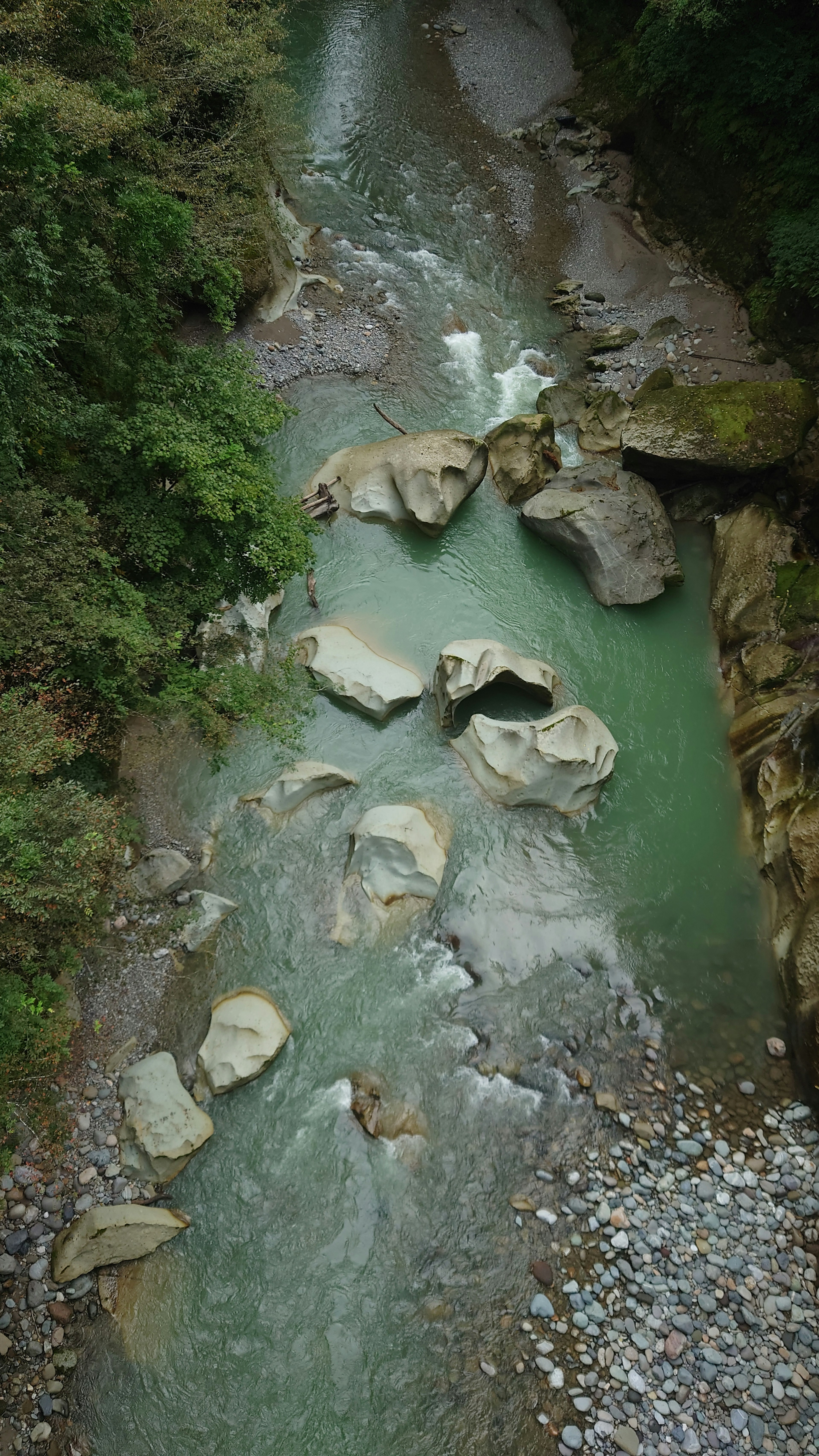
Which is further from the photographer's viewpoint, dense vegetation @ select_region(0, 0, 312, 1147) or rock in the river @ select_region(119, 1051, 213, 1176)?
rock in the river @ select_region(119, 1051, 213, 1176)

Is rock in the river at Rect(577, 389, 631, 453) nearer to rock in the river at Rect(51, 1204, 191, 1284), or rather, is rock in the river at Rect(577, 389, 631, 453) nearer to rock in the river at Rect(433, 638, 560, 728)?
rock in the river at Rect(433, 638, 560, 728)

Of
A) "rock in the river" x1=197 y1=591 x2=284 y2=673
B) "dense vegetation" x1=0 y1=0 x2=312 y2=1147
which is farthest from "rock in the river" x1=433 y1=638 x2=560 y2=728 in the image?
"rock in the river" x1=197 y1=591 x2=284 y2=673

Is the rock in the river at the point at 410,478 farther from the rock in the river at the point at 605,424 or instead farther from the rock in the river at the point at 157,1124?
the rock in the river at the point at 157,1124

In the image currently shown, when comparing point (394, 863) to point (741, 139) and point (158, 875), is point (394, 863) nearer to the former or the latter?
point (158, 875)

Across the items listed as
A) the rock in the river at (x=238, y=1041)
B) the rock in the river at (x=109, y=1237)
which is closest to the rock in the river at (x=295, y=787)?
the rock in the river at (x=238, y=1041)

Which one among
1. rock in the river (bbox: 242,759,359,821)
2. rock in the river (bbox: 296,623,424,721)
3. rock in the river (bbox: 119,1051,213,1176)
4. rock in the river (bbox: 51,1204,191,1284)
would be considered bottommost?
rock in the river (bbox: 51,1204,191,1284)
